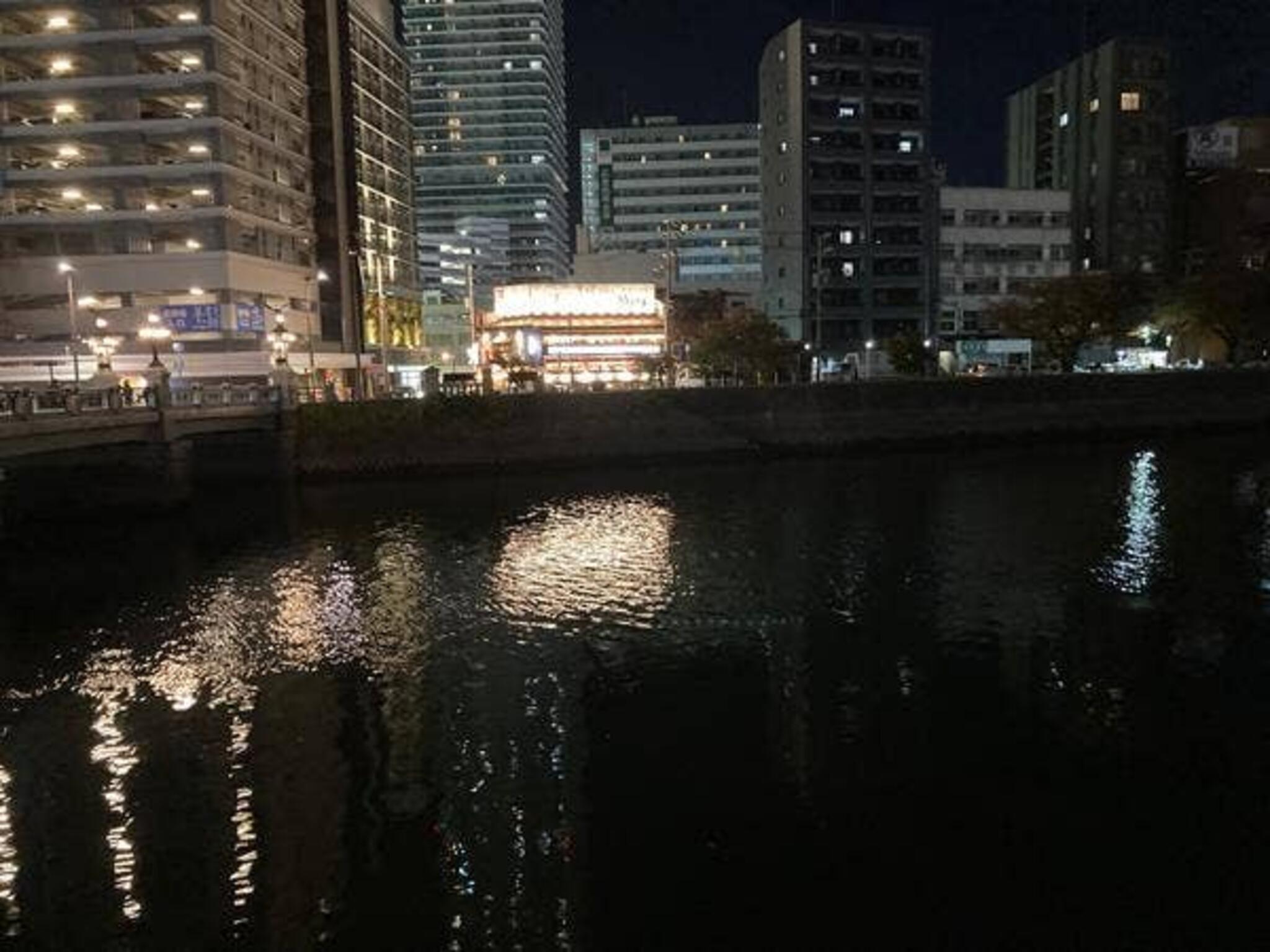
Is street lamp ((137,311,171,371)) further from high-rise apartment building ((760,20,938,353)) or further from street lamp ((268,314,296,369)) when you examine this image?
high-rise apartment building ((760,20,938,353))

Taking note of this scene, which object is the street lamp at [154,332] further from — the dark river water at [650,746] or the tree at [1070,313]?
the tree at [1070,313]

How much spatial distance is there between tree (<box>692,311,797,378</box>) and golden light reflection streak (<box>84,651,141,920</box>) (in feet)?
195

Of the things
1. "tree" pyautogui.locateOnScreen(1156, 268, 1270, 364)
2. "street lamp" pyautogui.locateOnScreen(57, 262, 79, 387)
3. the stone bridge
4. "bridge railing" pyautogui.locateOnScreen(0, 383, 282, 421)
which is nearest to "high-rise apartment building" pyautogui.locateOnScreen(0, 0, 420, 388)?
"street lamp" pyautogui.locateOnScreen(57, 262, 79, 387)

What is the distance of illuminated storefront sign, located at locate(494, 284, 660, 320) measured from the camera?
237ft

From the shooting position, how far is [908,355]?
83812 mm

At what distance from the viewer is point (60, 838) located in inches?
597

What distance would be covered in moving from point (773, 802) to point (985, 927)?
400 cm

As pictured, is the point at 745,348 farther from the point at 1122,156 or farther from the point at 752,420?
the point at 1122,156

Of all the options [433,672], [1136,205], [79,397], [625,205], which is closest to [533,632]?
[433,672]

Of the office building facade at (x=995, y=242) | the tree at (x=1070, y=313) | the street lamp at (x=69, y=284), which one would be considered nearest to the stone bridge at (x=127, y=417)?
the street lamp at (x=69, y=284)

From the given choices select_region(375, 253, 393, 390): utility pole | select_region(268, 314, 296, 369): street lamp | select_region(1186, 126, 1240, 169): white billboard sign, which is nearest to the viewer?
select_region(268, 314, 296, 369): street lamp

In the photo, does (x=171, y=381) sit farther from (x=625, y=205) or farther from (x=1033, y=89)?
(x=625, y=205)

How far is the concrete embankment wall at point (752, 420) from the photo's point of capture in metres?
59.3

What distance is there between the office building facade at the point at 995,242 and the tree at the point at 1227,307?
23.8 metres
